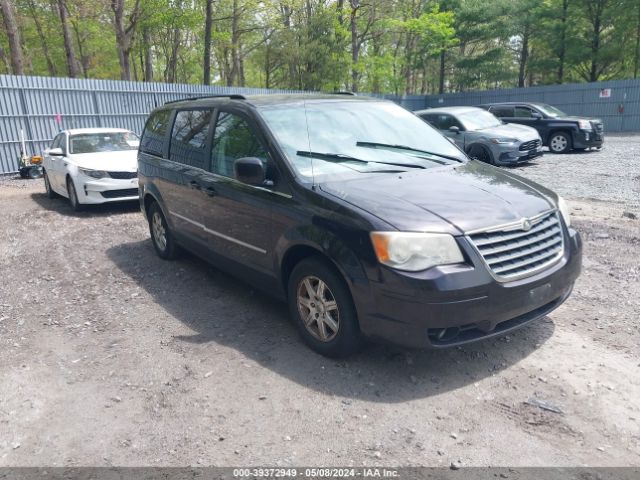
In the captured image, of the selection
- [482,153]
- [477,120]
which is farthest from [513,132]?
[482,153]

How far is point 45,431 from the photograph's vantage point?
313cm

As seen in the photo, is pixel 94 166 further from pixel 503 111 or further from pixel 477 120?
pixel 503 111

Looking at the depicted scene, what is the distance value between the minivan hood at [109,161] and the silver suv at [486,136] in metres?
6.80

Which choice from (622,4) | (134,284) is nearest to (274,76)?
(622,4)

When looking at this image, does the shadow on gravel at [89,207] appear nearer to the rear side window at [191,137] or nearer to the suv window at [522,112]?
the rear side window at [191,137]

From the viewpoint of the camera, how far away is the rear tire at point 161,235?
6.12 m

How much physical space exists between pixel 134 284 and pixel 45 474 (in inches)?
119

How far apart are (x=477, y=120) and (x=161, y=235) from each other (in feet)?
33.1

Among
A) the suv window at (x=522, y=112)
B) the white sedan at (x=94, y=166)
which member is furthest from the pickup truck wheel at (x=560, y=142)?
the white sedan at (x=94, y=166)

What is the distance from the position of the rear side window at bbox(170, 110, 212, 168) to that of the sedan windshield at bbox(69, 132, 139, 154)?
4.99 m

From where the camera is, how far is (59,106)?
15586 mm

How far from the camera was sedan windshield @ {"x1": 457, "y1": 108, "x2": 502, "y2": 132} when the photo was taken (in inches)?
530

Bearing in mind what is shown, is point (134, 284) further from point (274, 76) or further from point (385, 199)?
point (274, 76)

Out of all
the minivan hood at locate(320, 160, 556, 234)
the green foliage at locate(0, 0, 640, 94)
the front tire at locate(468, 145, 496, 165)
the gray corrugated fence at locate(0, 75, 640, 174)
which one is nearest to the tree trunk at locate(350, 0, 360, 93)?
the green foliage at locate(0, 0, 640, 94)
